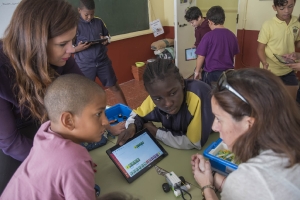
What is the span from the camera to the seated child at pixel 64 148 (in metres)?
0.80

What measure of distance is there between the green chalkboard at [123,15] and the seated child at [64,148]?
291 cm

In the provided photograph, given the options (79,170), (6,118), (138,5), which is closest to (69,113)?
(79,170)

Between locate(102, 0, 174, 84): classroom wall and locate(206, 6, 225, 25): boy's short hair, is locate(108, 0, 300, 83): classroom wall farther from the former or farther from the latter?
locate(206, 6, 225, 25): boy's short hair

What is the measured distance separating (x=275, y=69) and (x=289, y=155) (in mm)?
2129

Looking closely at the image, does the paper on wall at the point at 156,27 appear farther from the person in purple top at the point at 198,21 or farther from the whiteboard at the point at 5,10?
the whiteboard at the point at 5,10

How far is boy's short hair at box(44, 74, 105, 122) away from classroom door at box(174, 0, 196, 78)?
3180 millimetres

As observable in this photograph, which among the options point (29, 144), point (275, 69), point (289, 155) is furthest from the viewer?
point (275, 69)

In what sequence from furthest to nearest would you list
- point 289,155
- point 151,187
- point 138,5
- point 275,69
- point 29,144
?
point 138,5 → point 275,69 → point 29,144 → point 151,187 → point 289,155

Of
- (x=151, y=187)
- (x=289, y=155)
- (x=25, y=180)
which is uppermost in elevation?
(x=289, y=155)

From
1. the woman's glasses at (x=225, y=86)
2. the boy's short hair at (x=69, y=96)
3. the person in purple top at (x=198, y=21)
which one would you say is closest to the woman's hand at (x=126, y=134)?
the boy's short hair at (x=69, y=96)

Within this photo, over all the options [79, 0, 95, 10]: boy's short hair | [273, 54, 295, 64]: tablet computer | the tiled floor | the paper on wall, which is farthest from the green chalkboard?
[273, 54, 295, 64]: tablet computer

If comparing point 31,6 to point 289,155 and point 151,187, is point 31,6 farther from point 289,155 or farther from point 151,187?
point 289,155

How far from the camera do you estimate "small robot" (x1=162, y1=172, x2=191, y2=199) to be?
3.13ft

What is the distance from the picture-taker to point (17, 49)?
1040 mm
